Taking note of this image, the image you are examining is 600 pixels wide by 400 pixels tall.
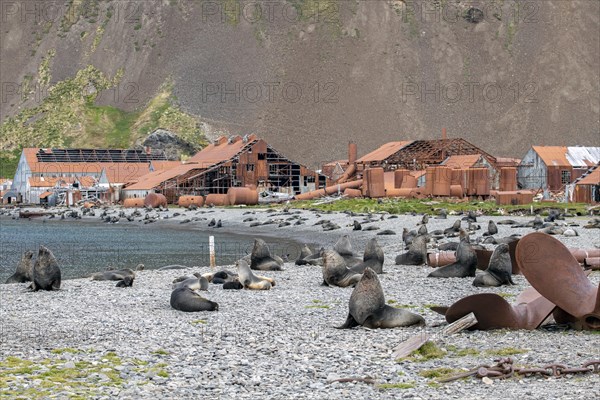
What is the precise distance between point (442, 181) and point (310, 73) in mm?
74223

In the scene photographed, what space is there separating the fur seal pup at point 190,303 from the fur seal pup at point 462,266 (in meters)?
6.37

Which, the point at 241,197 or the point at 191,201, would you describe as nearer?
the point at 241,197

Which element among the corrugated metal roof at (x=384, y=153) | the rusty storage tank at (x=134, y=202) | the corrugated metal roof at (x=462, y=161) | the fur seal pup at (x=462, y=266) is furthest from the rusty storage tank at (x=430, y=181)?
the fur seal pup at (x=462, y=266)

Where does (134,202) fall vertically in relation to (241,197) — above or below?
below

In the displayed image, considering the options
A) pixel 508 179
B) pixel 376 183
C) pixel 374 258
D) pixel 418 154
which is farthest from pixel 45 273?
pixel 418 154

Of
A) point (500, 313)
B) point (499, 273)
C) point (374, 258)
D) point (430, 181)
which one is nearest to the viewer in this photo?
point (500, 313)

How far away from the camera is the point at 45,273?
2066cm

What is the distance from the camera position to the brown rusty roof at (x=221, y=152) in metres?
89.8

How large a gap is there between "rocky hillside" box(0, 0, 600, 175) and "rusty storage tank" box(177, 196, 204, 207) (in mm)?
43709

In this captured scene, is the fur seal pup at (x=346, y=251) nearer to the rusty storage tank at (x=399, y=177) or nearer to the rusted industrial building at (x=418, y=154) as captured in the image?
the rusty storage tank at (x=399, y=177)

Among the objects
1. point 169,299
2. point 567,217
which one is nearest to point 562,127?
Result: point 567,217

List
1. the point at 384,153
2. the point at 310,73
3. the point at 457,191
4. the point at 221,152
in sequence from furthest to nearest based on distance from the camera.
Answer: the point at 310,73 → the point at 221,152 → the point at 384,153 → the point at 457,191

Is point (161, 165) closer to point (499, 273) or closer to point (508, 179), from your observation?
point (508, 179)

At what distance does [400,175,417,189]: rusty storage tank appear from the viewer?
7719 centimetres
